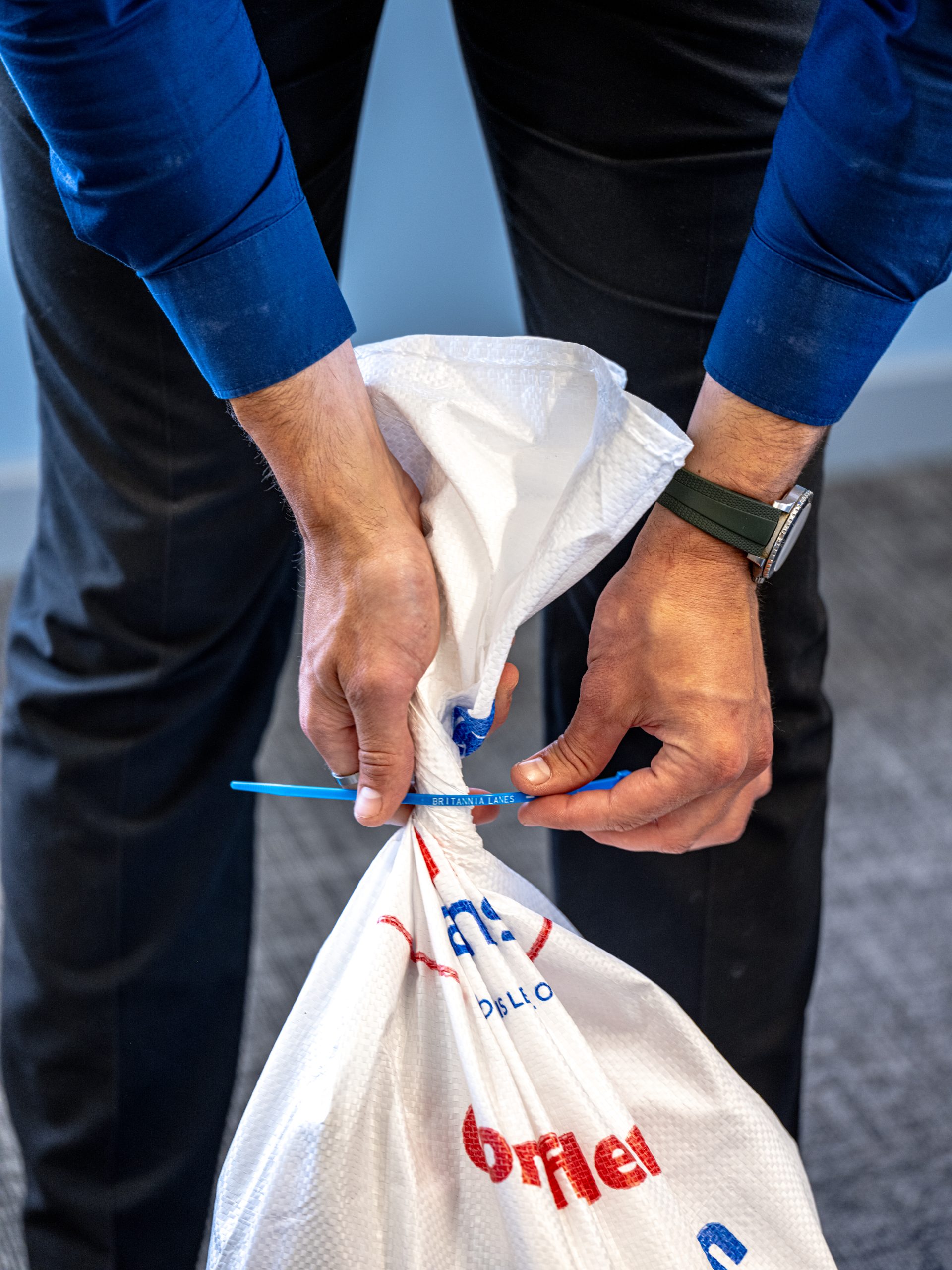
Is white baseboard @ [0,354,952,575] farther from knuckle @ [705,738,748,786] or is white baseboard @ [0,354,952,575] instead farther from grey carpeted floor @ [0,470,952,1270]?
knuckle @ [705,738,748,786]

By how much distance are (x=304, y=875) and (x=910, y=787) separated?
564 millimetres

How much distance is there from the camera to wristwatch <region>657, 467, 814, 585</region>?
20.6 inches

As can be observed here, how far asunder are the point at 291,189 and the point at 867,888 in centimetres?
80

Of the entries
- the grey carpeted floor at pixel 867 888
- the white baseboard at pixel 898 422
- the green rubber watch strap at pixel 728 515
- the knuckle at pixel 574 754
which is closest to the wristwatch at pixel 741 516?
the green rubber watch strap at pixel 728 515

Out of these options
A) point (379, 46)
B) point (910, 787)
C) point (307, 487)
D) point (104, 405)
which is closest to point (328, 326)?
point (307, 487)

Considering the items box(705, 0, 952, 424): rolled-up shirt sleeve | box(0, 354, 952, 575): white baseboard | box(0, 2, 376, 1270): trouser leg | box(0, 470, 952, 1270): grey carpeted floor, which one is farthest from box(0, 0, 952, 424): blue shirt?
box(0, 354, 952, 575): white baseboard

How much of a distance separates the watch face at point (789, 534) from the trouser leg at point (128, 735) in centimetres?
28

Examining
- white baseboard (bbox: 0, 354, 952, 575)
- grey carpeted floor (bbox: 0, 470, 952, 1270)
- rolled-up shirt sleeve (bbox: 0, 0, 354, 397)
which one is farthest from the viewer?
white baseboard (bbox: 0, 354, 952, 575)

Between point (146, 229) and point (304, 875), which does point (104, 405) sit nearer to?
point (146, 229)

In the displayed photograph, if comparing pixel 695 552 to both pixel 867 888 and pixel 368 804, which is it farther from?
pixel 867 888

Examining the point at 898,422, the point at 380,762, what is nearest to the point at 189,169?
the point at 380,762

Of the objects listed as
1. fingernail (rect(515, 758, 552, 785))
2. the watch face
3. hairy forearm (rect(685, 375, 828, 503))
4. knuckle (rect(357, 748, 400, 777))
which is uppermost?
hairy forearm (rect(685, 375, 828, 503))

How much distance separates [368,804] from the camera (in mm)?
538

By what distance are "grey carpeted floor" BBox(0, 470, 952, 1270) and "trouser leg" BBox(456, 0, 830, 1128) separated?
150mm
